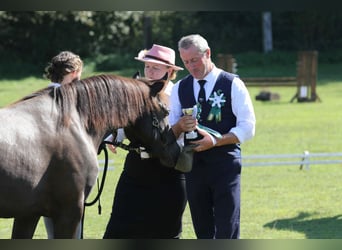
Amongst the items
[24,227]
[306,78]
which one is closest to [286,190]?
[24,227]

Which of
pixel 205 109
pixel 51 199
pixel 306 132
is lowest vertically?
pixel 306 132

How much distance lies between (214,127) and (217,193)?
0.40 m

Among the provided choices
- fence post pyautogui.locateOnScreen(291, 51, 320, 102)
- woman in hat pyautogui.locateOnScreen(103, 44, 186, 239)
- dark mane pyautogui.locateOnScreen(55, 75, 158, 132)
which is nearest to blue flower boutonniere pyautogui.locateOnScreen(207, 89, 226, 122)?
woman in hat pyautogui.locateOnScreen(103, 44, 186, 239)

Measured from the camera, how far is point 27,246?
1718mm

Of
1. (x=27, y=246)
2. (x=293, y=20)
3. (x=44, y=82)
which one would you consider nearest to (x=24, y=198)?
(x=27, y=246)

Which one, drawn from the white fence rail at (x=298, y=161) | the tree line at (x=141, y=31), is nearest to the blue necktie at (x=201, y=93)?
the white fence rail at (x=298, y=161)

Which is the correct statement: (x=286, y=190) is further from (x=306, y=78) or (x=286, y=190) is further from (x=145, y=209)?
(x=306, y=78)

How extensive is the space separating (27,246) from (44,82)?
25.4 meters

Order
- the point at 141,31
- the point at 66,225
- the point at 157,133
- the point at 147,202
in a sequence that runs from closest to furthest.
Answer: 1. the point at 66,225
2. the point at 157,133
3. the point at 147,202
4. the point at 141,31

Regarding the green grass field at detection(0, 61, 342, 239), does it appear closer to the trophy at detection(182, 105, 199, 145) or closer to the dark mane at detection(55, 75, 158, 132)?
the trophy at detection(182, 105, 199, 145)

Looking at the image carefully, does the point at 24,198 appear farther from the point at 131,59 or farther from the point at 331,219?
the point at 131,59

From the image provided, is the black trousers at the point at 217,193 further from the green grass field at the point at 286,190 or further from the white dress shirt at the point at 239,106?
the green grass field at the point at 286,190

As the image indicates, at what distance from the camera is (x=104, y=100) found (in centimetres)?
363

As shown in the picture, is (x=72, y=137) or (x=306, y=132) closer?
(x=72, y=137)
